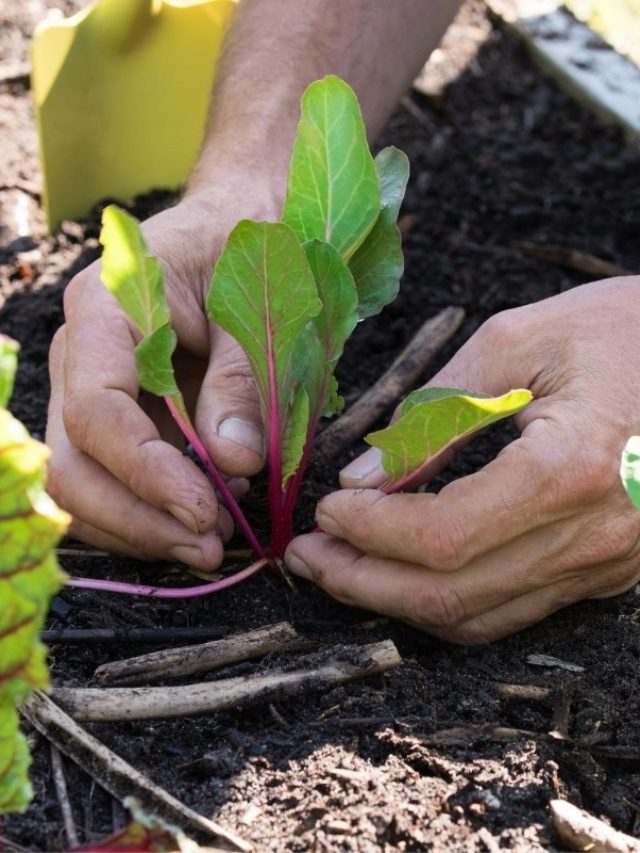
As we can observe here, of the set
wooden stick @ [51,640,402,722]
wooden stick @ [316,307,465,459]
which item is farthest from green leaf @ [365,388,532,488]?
wooden stick @ [316,307,465,459]

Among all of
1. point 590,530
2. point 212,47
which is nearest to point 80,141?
point 212,47

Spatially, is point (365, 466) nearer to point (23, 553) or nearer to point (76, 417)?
point (76, 417)

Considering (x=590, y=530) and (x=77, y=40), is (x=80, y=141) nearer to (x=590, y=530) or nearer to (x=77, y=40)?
(x=77, y=40)

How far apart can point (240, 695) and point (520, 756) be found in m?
0.32

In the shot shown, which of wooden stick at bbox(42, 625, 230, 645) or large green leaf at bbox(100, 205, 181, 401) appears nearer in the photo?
large green leaf at bbox(100, 205, 181, 401)

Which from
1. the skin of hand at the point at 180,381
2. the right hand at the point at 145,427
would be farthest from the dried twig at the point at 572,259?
the right hand at the point at 145,427

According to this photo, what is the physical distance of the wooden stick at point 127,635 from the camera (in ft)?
4.76

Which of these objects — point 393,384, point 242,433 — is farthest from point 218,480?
point 393,384

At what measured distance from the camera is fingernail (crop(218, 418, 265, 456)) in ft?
4.81

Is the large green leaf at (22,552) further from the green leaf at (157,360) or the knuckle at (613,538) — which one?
the knuckle at (613,538)

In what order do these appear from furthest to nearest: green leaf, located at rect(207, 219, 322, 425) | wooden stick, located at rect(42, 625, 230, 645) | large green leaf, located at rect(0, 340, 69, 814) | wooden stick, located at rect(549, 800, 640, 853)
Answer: wooden stick, located at rect(42, 625, 230, 645) < green leaf, located at rect(207, 219, 322, 425) < wooden stick, located at rect(549, 800, 640, 853) < large green leaf, located at rect(0, 340, 69, 814)

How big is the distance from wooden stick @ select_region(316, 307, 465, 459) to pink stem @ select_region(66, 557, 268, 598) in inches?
14.8

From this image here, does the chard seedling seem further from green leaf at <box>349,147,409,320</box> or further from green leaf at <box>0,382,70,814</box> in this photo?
green leaf at <box>0,382,70,814</box>

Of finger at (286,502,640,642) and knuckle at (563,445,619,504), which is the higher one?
knuckle at (563,445,619,504)
